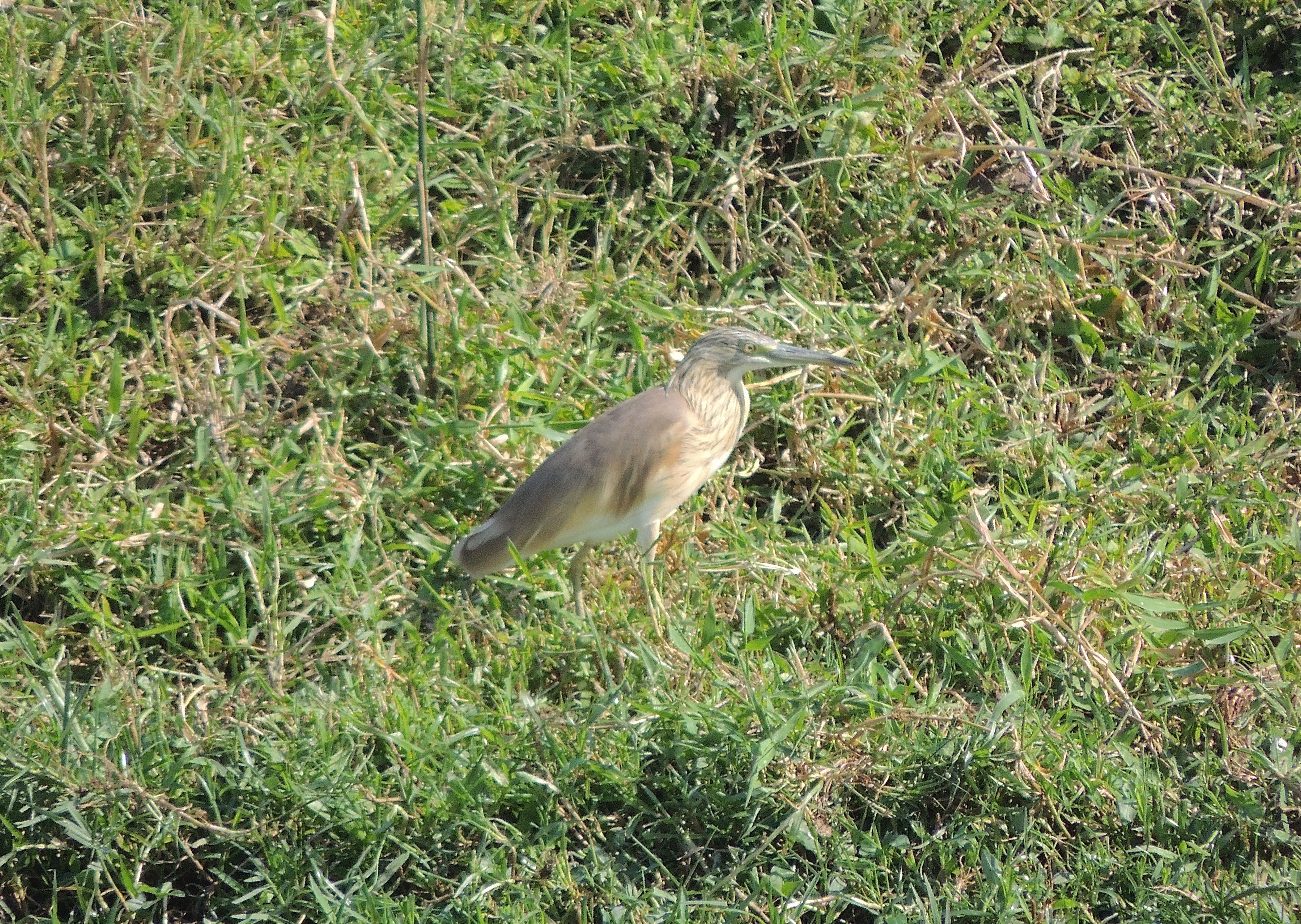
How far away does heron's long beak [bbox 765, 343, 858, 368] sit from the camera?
14.3ft

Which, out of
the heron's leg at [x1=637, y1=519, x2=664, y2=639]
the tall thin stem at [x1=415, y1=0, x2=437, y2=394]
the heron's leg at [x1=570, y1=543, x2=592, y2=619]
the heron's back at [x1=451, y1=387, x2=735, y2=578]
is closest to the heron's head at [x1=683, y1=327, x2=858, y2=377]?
the heron's back at [x1=451, y1=387, x2=735, y2=578]

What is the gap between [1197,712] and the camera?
3.90 m

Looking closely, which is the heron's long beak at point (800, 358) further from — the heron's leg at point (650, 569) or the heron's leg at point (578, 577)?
the heron's leg at point (578, 577)

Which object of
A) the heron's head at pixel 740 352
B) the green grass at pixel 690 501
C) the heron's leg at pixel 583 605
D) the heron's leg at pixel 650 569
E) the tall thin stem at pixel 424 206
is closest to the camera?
the green grass at pixel 690 501

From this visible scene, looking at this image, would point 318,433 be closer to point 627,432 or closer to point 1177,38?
point 627,432

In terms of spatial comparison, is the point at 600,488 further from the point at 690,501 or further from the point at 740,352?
the point at 740,352

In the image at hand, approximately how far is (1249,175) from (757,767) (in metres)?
3.14

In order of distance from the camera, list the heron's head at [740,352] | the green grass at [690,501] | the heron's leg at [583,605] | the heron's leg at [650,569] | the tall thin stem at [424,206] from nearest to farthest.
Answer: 1. the green grass at [690,501]
2. the heron's leg at [583,605]
3. the heron's leg at [650,569]
4. the tall thin stem at [424,206]
5. the heron's head at [740,352]

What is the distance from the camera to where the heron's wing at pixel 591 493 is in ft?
13.4

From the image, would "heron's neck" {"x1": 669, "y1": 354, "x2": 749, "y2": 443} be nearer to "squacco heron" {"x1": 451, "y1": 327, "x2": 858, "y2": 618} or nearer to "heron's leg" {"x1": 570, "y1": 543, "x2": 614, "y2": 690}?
"squacco heron" {"x1": 451, "y1": 327, "x2": 858, "y2": 618}

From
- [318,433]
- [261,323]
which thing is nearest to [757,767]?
[318,433]

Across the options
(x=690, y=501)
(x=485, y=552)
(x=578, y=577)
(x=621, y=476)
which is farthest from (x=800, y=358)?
(x=485, y=552)

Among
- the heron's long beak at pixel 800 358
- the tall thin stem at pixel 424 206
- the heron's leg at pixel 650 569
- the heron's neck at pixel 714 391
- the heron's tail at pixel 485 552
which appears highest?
the tall thin stem at pixel 424 206

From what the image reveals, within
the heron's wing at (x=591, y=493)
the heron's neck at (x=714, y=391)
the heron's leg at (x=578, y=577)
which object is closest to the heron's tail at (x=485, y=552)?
the heron's wing at (x=591, y=493)
